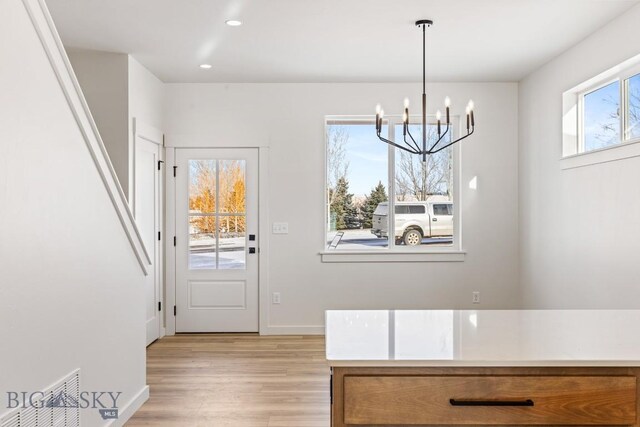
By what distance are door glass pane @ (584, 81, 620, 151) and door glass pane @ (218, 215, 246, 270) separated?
129 inches

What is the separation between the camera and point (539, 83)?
4934 millimetres

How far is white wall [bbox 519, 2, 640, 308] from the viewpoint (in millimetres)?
3559

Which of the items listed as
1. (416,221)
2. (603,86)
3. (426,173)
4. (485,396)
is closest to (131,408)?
(485,396)

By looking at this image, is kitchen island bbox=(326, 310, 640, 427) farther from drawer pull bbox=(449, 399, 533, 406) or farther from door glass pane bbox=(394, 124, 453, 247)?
door glass pane bbox=(394, 124, 453, 247)

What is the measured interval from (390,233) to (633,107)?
2.54 metres

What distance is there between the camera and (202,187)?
5504mm

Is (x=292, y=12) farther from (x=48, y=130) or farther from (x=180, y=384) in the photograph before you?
(x=180, y=384)

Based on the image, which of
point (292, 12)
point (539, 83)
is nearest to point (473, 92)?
point (539, 83)

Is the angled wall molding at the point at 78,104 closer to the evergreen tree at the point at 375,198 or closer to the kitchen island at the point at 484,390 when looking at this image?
the kitchen island at the point at 484,390

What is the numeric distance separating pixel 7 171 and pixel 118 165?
2.51m

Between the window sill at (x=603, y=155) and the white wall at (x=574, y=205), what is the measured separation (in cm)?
4

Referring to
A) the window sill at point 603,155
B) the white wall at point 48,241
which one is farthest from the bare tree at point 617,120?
the white wall at point 48,241

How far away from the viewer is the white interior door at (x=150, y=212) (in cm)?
473

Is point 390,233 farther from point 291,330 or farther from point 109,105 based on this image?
point 109,105
